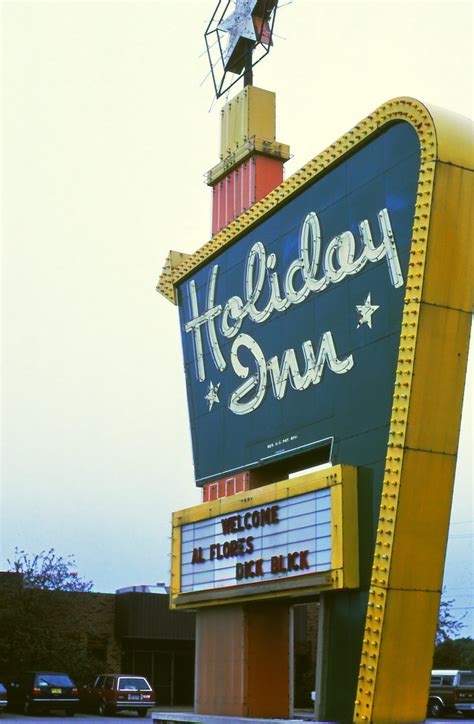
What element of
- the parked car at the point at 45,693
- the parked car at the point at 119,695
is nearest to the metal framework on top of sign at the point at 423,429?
the parked car at the point at 45,693

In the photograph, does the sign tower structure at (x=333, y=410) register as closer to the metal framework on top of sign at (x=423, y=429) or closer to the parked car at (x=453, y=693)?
the metal framework on top of sign at (x=423, y=429)

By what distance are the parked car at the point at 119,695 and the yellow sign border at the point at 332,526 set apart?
612 inches

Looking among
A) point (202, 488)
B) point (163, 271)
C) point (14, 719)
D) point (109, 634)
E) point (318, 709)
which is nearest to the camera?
point (318, 709)

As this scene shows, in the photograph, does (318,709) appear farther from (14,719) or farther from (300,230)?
(14,719)

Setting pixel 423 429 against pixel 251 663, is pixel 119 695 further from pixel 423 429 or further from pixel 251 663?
pixel 423 429

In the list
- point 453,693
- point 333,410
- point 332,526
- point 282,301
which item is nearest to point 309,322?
point 282,301

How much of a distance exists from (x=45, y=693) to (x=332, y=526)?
20350 millimetres

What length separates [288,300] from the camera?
52.3 feet

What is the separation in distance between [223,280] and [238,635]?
6.50 m

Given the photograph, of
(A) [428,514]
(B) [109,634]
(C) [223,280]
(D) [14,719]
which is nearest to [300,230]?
(C) [223,280]

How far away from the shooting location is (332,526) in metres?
13.3

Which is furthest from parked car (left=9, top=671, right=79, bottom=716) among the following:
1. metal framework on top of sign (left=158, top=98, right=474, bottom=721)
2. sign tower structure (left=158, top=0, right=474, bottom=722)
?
metal framework on top of sign (left=158, top=98, right=474, bottom=721)

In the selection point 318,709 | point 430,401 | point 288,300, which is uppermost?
point 288,300

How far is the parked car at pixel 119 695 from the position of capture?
31.4m
